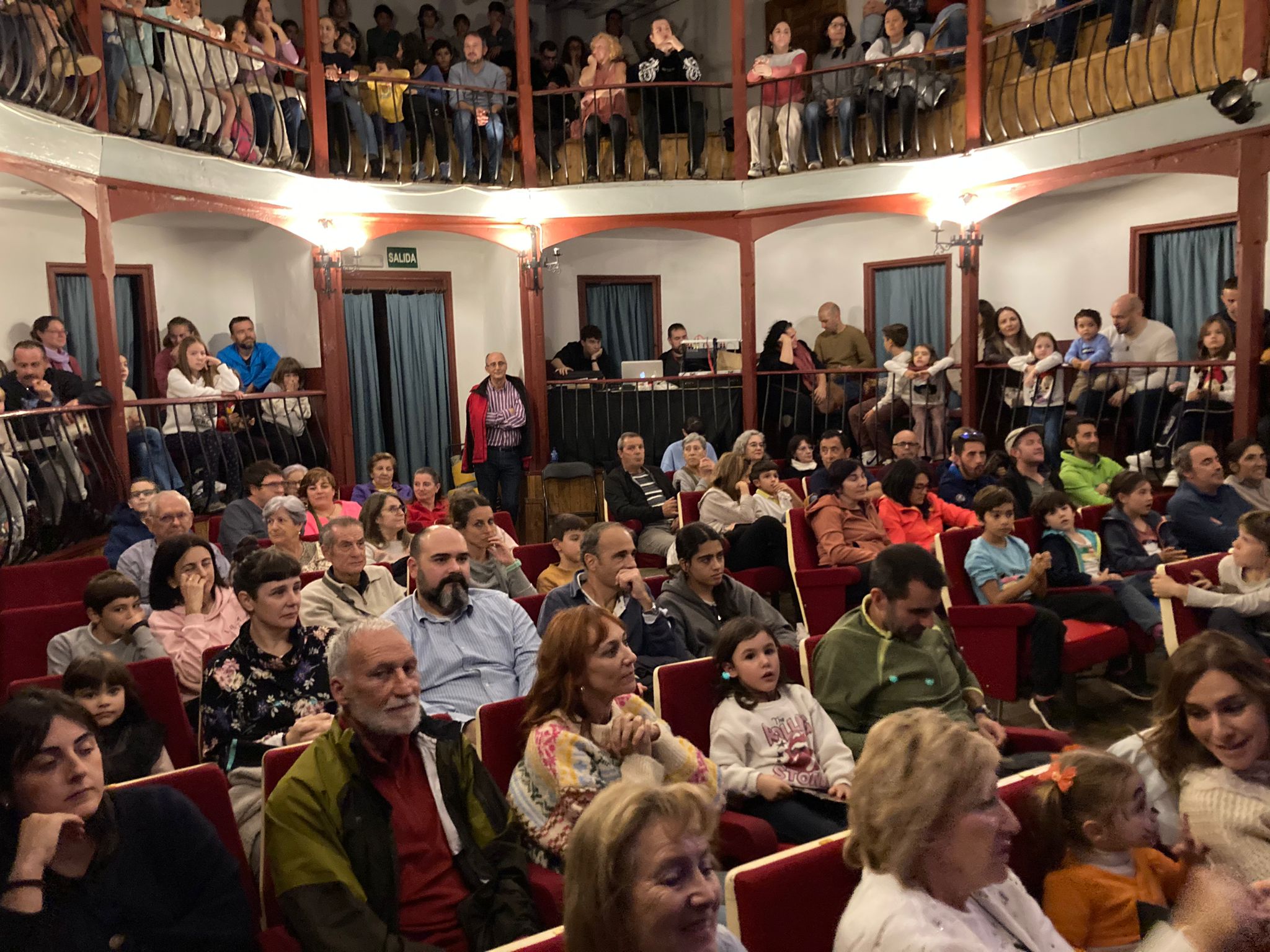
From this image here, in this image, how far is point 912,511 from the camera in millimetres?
6293

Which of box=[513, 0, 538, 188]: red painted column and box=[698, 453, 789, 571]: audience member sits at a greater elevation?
box=[513, 0, 538, 188]: red painted column

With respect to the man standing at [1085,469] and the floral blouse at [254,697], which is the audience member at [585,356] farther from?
the floral blouse at [254,697]

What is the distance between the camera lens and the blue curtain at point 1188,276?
9336mm

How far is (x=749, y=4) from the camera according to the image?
1295 cm

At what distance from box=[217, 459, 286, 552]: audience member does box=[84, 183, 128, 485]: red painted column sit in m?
1.79

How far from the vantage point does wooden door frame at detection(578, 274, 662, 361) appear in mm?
12734

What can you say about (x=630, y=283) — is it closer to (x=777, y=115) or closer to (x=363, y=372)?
(x=777, y=115)

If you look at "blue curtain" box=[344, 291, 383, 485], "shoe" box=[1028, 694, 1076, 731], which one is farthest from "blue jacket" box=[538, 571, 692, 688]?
"blue curtain" box=[344, 291, 383, 485]

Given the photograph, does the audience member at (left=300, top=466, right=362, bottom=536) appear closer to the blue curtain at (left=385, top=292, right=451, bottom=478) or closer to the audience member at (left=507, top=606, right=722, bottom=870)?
the audience member at (left=507, top=606, right=722, bottom=870)

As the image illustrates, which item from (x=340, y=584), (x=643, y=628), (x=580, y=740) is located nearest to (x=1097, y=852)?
→ (x=580, y=740)

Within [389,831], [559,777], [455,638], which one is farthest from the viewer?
[455,638]

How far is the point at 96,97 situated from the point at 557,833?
6696 millimetres

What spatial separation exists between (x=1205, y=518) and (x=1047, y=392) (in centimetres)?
331

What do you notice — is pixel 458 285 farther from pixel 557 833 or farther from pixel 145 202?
pixel 557 833
